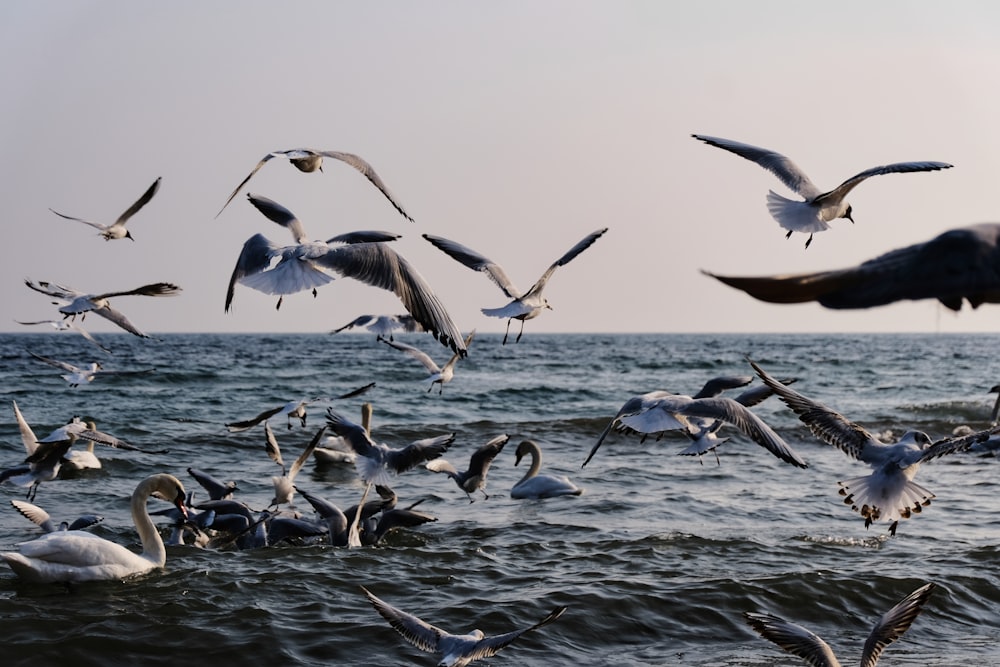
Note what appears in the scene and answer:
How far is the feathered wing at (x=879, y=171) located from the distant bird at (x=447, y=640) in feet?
8.91

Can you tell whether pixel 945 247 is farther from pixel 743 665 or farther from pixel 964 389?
pixel 964 389

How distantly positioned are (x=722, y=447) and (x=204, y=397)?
12.7m

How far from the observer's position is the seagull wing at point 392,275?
568 centimetres

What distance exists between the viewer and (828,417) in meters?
7.23

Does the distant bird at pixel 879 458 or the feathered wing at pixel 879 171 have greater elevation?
the feathered wing at pixel 879 171

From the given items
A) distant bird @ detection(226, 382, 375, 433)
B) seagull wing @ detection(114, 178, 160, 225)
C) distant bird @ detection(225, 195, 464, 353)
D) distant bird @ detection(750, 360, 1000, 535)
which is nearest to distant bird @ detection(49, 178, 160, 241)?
seagull wing @ detection(114, 178, 160, 225)

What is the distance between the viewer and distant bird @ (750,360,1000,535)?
6711 mm

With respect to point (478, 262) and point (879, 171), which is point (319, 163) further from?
point (879, 171)

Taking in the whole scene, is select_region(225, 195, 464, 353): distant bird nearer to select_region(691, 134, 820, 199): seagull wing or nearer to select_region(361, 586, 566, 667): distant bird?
select_region(361, 586, 566, 667): distant bird

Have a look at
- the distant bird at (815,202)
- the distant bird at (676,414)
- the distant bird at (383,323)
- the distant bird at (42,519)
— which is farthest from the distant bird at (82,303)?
the distant bird at (815,202)

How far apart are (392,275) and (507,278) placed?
322 centimetres

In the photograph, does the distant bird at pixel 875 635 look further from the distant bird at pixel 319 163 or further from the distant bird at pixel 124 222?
the distant bird at pixel 124 222

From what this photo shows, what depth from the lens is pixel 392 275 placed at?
603 centimetres

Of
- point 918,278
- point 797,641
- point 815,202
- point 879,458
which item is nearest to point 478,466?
point 879,458
